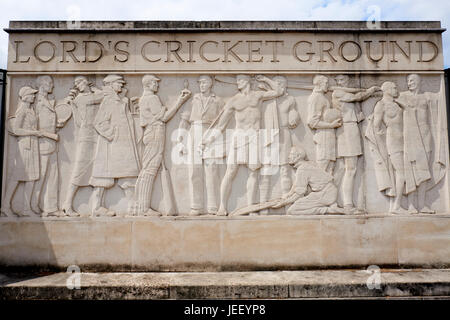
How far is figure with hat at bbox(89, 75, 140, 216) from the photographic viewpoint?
7.17 metres

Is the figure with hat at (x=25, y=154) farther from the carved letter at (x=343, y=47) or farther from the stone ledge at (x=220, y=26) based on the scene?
the carved letter at (x=343, y=47)

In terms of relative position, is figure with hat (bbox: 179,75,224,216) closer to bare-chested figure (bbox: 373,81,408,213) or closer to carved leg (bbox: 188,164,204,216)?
carved leg (bbox: 188,164,204,216)

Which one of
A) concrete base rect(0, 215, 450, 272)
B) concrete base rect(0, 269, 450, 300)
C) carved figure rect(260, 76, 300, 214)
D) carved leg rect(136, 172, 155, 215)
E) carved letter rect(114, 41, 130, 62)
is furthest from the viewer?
carved letter rect(114, 41, 130, 62)

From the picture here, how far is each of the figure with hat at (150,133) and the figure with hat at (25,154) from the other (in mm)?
2165

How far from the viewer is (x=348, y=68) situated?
746cm

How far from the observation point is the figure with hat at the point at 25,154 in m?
7.17

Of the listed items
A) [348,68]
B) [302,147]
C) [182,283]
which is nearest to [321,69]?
[348,68]

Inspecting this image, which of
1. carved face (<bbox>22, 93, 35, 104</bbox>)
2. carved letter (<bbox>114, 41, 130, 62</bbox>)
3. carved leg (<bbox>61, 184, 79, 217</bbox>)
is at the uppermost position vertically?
carved letter (<bbox>114, 41, 130, 62</bbox>)

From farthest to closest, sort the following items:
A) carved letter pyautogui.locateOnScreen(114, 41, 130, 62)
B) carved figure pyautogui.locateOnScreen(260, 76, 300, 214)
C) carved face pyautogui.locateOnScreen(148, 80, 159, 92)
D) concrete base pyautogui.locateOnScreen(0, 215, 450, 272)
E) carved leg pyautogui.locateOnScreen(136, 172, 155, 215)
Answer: carved letter pyautogui.locateOnScreen(114, 41, 130, 62) < carved face pyautogui.locateOnScreen(148, 80, 159, 92) < carved figure pyautogui.locateOnScreen(260, 76, 300, 214) < carved leg pyautogui.locateOnScreen(136, 172, 155, 215) < concrete base pyautogui.locateOnScreen(0, 215, 450, 272)

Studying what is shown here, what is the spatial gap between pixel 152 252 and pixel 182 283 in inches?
47.0

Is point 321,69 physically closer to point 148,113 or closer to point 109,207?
point 148,113

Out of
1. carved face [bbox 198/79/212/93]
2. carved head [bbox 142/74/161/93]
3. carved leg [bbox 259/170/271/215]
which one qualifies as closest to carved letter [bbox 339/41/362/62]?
carved face [bbox 198/79/212/93]

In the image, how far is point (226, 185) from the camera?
7195 mm

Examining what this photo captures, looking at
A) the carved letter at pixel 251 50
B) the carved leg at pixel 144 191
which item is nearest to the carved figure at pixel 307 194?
the carved leg at pixel 144 191
